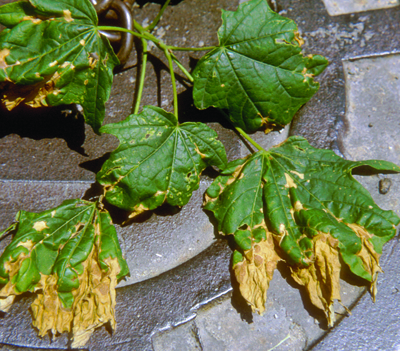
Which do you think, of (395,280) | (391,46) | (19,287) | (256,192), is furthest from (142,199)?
(391,46)

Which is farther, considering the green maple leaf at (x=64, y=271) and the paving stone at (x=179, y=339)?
the paving stone at (x=179, y=339)

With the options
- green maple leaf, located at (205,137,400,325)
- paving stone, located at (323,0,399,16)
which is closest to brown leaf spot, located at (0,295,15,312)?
green maple leaf, located at (205,137,400,325)

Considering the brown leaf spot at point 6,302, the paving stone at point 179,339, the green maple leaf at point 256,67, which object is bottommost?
the paving stone at point 179,339

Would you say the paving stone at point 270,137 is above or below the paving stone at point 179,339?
above

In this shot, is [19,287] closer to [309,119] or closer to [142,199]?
[142,199]

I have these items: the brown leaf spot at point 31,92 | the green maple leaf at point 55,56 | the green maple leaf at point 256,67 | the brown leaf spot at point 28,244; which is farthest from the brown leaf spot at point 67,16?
the brown leaf spot at point 28,244

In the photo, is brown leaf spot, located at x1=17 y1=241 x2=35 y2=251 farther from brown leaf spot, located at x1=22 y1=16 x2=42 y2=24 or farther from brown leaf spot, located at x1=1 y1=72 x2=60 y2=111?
brown leaf spot, located at x1=22 y1=16 x2=42 y2=24

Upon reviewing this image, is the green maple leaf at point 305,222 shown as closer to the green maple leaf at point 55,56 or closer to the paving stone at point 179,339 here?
the paving stone at point 179,339
